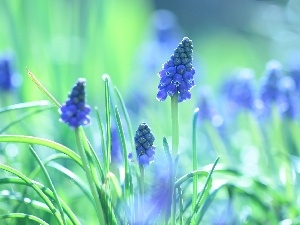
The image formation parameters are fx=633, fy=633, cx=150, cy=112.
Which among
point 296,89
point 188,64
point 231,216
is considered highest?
point 296,89

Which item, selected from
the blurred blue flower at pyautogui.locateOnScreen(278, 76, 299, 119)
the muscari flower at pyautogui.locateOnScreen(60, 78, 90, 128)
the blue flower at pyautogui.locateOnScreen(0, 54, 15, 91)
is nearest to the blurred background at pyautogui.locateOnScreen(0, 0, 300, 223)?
the blue flower at pyautogui.locateOnScreen(0, 54, 15, 91)

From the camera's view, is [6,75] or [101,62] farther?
[101,62]

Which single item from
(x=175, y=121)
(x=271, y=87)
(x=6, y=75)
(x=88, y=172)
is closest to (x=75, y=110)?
(x=88, y=172)

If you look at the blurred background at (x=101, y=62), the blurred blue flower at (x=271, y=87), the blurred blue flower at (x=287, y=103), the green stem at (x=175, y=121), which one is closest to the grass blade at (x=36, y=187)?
the green stem at (x=175, y=121)

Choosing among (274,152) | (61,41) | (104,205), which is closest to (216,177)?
(274,152)

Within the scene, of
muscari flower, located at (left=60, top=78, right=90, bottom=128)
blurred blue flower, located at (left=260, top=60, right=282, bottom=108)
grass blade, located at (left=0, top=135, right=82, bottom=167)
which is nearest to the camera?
muscari flower, located at (left=60, top=78, right=90, bottom=128)

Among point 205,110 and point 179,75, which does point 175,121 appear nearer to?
point 179,75

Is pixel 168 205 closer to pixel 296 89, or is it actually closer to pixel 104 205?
pixel 104 205

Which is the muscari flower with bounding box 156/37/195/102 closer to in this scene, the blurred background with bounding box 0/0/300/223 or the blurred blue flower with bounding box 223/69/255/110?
the blurred background with bounding box 0/0/300/223
